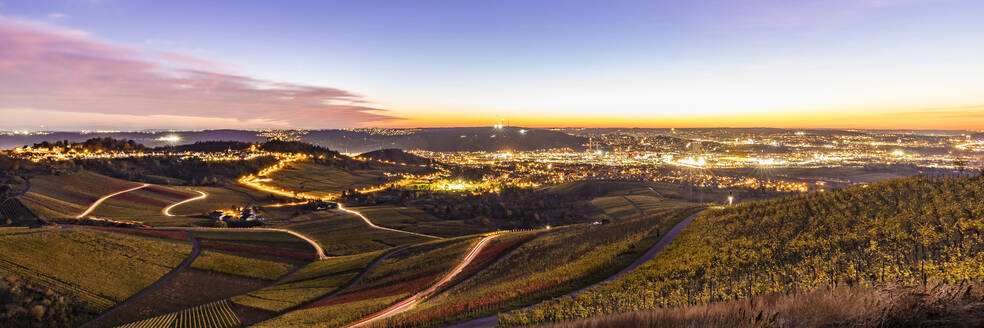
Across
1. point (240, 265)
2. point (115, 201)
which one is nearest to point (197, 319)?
point (240, 265)

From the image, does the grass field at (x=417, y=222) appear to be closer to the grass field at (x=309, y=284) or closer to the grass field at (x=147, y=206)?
the grass field at (x=309, y=284)

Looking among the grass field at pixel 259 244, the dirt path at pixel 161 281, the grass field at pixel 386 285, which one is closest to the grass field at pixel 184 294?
the dirt path at pixel 161 281

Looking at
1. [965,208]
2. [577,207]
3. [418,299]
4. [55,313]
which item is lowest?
[577,207]

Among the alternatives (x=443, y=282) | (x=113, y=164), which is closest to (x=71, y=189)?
(x=113, y=164)

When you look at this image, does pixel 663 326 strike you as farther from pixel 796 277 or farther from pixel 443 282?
pixel 443 282

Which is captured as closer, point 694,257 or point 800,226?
point 694,257

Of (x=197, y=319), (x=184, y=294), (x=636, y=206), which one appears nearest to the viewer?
(x=197, y=319)

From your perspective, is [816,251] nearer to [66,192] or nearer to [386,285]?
[386,285]
